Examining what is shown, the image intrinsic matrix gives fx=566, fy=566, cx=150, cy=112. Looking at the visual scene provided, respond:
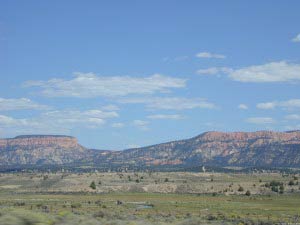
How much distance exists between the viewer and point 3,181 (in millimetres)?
A: 173000

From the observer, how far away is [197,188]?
481 ft

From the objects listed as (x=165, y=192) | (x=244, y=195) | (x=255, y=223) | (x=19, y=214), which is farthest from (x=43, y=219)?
(x=165, y=192)

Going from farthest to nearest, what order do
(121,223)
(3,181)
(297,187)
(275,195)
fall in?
(3,181)
(297,187)
(275,195)
(121,223)

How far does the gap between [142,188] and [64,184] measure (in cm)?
2250

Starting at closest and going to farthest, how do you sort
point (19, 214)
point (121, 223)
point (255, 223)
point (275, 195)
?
point (19, 214) < point (121, 223) < point (255, 223) < point (275, 195)

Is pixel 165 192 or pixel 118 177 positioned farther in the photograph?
pixel 118 177

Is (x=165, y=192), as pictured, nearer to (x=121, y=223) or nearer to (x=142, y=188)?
(x=142, y=188)

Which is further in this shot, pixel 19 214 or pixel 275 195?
pixel 275 195

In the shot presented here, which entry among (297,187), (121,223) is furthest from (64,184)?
(121,223)

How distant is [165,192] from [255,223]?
90106mm

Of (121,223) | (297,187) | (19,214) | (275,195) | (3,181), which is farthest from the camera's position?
(3,181)

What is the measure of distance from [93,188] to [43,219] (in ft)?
443

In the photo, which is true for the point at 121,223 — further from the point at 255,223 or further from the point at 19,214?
the point at 255,223

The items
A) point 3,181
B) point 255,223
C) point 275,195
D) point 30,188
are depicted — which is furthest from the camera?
point 3,181
